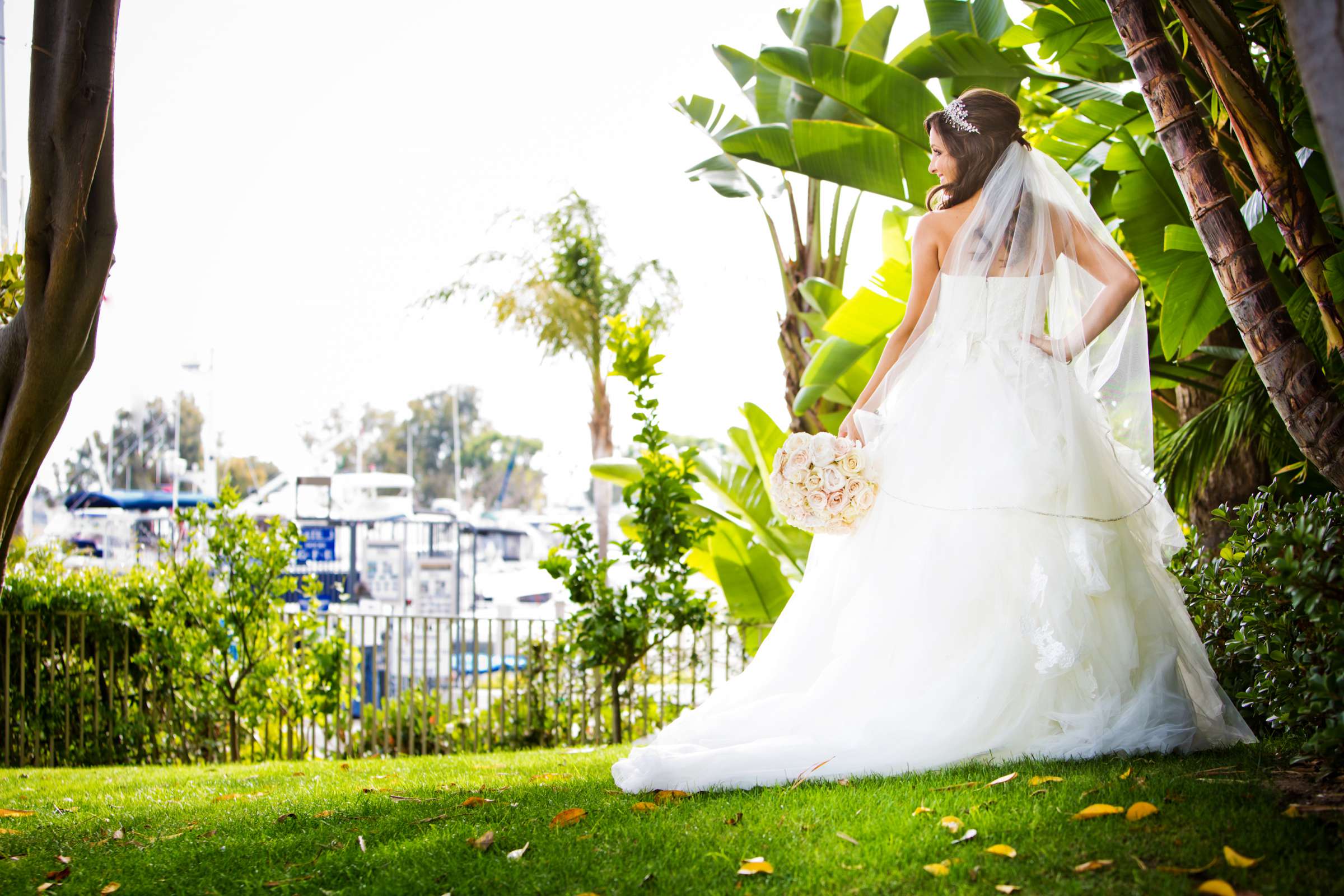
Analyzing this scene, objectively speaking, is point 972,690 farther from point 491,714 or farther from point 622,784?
point 491,714

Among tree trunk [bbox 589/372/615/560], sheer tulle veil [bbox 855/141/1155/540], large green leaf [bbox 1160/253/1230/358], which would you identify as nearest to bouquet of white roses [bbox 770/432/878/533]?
sheer tulle veil [bbox 855/141/1155/540]

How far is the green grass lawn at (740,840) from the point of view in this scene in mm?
2006

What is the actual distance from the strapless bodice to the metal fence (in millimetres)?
3809

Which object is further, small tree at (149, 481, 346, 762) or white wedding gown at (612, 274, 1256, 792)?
small tree at (149, 481, 346, 762)

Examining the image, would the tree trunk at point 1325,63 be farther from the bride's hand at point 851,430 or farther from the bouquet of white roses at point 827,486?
the bride's hand at point 851,430

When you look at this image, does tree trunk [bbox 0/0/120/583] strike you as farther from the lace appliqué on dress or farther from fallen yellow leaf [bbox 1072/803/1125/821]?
fallen yellow leaf [bbox 1072/803/1125/821]

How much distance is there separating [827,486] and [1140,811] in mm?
1518

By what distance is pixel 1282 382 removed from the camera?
2904 mm

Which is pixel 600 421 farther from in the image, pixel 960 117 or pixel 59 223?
pixel 59 223

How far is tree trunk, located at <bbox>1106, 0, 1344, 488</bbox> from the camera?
2.87m

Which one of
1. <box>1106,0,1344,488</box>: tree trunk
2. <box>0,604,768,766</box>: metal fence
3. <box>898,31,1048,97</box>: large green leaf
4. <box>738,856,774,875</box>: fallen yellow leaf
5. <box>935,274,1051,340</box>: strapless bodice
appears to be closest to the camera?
<box>738,856,774,875</box>: fallen yellow leaf

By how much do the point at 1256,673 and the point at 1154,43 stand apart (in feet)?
7.04

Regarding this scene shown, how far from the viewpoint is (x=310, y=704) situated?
23.1ft

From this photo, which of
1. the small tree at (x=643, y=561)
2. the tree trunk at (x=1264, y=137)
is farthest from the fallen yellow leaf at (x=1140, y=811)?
the small tree at (x=643, y=561)
